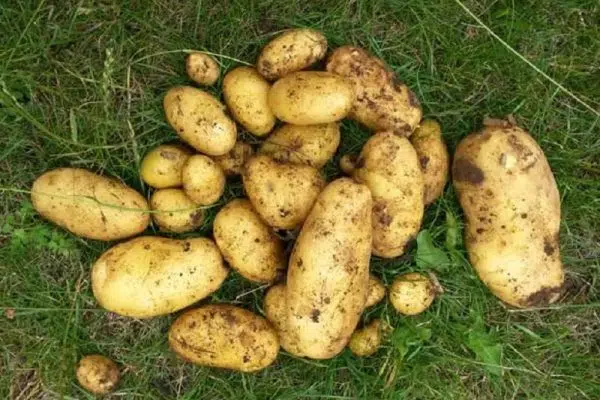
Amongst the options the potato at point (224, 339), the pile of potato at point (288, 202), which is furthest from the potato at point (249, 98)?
the potato at point (224, 339)

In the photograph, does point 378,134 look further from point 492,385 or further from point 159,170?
point 492,385

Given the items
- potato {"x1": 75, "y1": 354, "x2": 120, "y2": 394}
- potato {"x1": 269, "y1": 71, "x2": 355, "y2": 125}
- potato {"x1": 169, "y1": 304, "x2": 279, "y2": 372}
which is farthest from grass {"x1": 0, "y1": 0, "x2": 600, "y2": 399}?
potato {"x1": 269, "y1": 71, "x2": 355, "y2": 125}

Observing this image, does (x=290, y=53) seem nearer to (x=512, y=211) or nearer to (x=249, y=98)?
(x=249, y=98)

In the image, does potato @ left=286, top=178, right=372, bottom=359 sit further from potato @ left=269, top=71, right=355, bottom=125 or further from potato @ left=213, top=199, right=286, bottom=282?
potato @ left=269, top=71, right=355, bottom=125

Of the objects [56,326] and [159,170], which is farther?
[56,326]

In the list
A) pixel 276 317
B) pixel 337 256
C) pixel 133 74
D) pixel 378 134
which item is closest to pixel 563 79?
pixel 378 134

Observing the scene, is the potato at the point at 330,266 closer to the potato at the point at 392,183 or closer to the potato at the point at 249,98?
the potato at the point at 392,183
